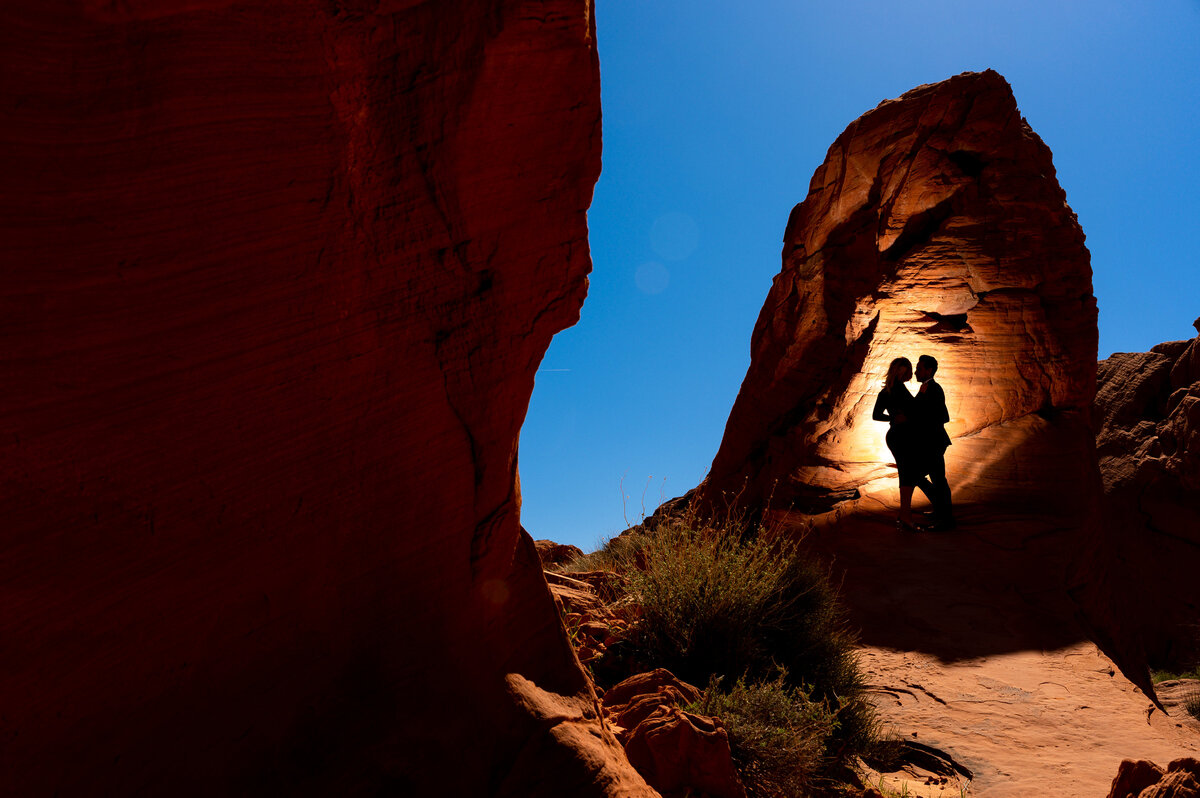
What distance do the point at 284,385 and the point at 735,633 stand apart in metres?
3.55

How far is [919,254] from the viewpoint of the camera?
425 inches

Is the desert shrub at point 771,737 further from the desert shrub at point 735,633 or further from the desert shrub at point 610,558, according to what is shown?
the desert shrub at point 610,558

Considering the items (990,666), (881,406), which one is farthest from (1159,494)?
(990,666)

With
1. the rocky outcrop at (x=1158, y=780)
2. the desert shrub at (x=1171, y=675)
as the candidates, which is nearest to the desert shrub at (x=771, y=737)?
the rocky outcrop at (x=1158, y=780)

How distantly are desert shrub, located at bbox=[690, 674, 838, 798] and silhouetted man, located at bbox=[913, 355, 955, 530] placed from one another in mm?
5365

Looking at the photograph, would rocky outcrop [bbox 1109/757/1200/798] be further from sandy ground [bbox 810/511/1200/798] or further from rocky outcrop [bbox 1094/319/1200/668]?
rocky outcrop [bbox 1094/319/1200/668]

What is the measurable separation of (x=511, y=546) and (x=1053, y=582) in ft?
23.6

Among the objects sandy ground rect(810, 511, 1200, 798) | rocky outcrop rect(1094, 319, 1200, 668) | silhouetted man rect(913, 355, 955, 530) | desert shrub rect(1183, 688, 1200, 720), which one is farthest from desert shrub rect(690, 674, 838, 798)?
rocky outcrop rect(1094, 319, 1200, 668)

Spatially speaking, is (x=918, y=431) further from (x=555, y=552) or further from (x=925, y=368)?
(x=555, y=552)

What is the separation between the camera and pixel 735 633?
4840 mm

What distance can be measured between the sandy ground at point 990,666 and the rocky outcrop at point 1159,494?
7215 millimetres

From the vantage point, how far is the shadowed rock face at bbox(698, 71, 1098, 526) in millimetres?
9609

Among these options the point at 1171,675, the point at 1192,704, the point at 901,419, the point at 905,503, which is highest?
the point at 901,419

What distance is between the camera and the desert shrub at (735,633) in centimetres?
473
